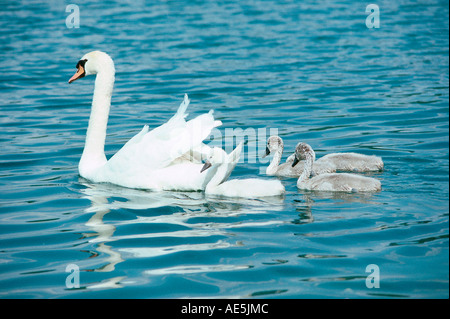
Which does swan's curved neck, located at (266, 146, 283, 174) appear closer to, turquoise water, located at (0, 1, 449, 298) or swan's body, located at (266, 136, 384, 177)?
swan's body, located at (266, 136, 384, 177)

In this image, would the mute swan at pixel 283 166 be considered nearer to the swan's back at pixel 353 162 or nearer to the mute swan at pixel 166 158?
the swan's back at pixel 353 162

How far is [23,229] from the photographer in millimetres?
7176

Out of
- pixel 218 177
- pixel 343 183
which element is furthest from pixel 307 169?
pixel 218 177

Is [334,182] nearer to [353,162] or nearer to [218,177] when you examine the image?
[353,162]

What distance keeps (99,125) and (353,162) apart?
332cm

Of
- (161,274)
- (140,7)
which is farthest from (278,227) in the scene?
(140,7)

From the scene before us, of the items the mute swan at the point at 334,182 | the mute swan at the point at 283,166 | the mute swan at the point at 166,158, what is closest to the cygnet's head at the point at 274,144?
the mute swan at the point at 283,166

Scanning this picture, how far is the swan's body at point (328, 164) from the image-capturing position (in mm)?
8758

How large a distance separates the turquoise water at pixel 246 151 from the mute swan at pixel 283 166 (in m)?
0.36

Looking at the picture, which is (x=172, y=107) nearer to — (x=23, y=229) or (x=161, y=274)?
(x=23, y=229)

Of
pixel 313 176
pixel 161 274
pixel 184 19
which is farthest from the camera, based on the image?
pixel 184 19

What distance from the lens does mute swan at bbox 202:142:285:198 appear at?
766cm

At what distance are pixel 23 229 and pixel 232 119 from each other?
5531 mm

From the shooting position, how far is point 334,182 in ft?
26.1
